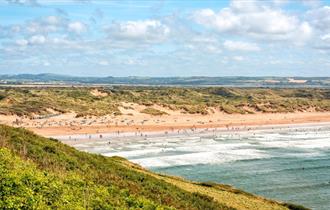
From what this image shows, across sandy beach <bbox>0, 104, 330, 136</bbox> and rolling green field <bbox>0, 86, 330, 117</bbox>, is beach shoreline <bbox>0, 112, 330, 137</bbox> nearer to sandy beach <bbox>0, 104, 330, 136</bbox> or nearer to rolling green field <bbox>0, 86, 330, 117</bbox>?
sandy beach <bbox>0, 104, 330, 136</bbox>

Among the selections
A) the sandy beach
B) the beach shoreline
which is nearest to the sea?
the beach shoreline

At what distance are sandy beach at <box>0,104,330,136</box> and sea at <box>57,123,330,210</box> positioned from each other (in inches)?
240

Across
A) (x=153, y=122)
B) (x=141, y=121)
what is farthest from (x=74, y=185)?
(x=153, y=122)

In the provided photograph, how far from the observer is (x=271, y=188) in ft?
138

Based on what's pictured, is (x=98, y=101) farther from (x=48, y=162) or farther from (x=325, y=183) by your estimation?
(x=48, y=162)

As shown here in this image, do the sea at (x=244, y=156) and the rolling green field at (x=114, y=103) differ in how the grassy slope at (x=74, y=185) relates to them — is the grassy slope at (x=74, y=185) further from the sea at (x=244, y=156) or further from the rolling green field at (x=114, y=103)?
the rolling green field at (x=114, y=103)

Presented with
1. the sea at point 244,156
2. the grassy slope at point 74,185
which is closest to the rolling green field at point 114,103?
the sea at point 244,156

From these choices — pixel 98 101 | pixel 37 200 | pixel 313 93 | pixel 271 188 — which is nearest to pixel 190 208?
pixel 37 200

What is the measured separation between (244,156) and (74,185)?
1729 inches

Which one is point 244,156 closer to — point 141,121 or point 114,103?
point 141,121

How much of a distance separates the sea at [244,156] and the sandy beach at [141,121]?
6.10 m

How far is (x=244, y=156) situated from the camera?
198ft

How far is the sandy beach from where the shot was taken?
278ft

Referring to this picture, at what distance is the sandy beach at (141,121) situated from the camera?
8487cm
